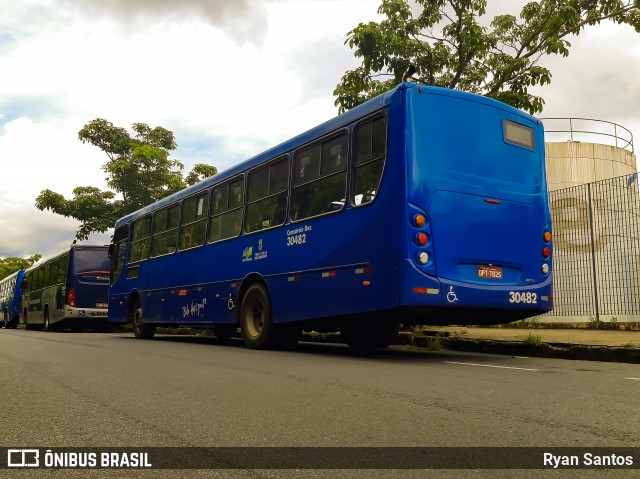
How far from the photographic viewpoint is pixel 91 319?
2133cm

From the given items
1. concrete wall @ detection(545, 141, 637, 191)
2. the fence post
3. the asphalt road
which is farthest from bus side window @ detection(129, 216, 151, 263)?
concrete wall @ detection(545, 141, 637, 191)

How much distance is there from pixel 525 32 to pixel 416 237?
6.66 m

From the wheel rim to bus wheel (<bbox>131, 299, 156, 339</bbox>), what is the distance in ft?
17.1

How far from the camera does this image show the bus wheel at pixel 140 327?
49.4 ft

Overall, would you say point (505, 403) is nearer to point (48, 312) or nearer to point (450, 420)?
point (450, 420)

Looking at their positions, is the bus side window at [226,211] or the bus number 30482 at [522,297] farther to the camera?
the bus side window at [226,211]

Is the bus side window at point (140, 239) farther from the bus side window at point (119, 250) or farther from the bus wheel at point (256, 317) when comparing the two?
the bus wheel at point (256, 317)

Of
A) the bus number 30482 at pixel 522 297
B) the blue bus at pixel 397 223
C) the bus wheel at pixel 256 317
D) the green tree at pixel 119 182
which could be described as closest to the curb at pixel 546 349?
the blue bus at pixel 397 223

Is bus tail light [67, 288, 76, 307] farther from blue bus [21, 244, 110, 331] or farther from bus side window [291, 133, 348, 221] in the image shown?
bus side window [291, 133, 348, 221]

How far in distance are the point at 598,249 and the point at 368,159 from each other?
617 centimetres

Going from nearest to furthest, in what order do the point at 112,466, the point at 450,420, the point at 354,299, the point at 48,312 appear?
the point at 112,466
the point at 450,420
the point at 354,299
the point at 48,312

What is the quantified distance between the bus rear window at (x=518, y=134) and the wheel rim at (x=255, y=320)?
4.56m

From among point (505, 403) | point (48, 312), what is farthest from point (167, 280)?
point (48, 312)

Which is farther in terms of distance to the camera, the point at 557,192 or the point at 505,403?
the point at 557,192
